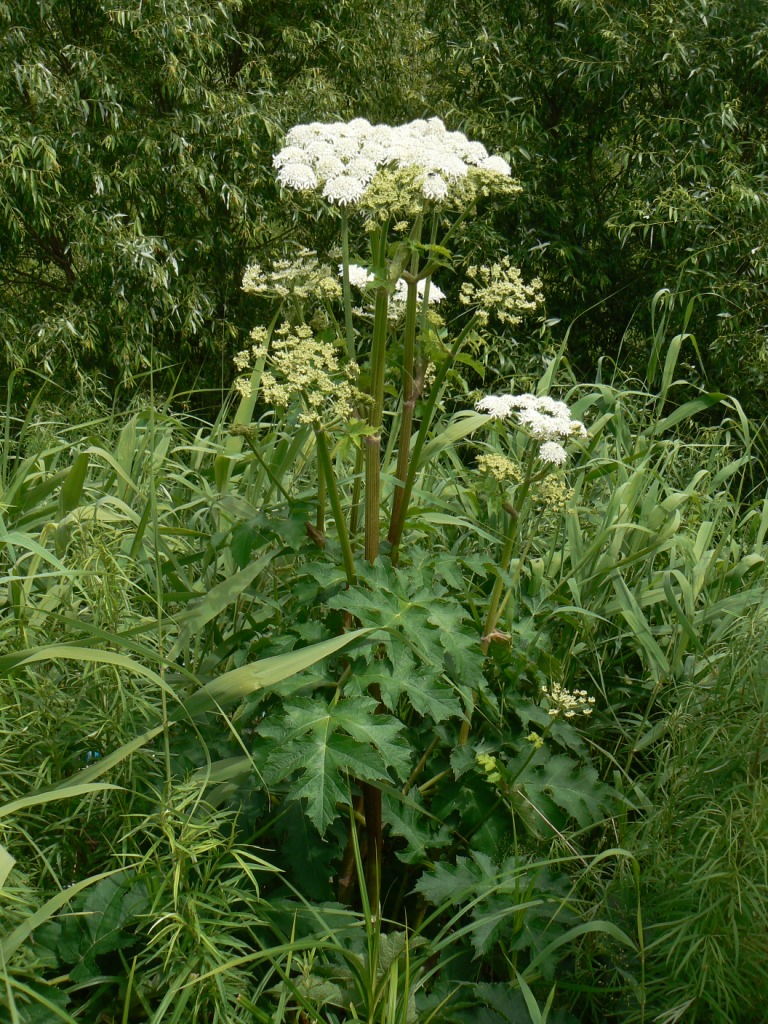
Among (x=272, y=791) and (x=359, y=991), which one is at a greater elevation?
(x=272, y=791)

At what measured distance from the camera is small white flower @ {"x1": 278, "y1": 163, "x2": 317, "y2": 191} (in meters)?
1.92

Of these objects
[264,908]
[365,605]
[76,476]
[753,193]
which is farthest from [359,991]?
[753,193]

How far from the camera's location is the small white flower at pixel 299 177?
1.92 metres

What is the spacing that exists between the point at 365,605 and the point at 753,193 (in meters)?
5.66

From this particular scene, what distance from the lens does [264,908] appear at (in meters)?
1.76

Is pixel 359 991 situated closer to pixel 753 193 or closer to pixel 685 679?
pixel 685 679

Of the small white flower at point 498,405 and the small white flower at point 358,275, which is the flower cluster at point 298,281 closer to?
the small white flower at point 358,275

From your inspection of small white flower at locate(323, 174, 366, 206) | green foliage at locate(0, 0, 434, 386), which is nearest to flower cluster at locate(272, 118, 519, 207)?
small white flower at locate(323, 174, 366, 206)

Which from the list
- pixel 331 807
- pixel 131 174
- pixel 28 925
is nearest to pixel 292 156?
pixel 331 807

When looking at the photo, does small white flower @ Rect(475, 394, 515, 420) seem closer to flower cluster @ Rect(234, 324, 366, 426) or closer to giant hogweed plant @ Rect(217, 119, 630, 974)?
giant hogweed plant @ Rect(217, 119, 630, 974)

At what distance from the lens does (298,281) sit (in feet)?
7.19

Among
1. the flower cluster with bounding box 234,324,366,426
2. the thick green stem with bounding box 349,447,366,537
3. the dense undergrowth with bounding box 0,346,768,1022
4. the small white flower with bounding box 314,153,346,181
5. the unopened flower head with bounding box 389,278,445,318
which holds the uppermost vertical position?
the small white flower with bounding box 314,153,346,181

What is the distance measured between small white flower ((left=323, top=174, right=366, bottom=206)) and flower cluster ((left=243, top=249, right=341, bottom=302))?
0.21 m

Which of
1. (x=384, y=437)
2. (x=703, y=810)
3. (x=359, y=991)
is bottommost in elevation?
(x=384, y=437)
